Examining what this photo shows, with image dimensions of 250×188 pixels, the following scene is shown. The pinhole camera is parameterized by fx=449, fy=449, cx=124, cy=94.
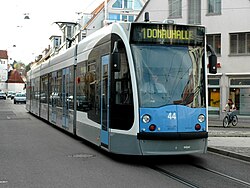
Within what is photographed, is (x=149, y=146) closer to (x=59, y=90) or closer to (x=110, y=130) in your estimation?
(x=110, y=130)

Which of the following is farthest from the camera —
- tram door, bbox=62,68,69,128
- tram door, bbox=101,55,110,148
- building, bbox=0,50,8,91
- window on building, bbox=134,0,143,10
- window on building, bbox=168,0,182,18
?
building, bbox=0,50,8,91

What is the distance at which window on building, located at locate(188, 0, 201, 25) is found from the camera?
107 feet

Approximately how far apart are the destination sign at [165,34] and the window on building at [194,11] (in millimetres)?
22254

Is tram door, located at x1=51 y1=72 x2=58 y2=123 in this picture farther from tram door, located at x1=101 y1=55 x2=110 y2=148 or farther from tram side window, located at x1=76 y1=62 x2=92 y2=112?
tram door, located at x1=101 y1=55 x2=110 y2=148

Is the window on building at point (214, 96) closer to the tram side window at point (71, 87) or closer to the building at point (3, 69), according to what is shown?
the tram side window at point (71, 87)

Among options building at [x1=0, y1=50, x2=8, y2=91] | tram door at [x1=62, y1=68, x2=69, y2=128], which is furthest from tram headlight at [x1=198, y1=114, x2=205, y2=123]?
building at [x1=0, y1=50, x2=8, y2=91]

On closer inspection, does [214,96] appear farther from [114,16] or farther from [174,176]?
[114,16]

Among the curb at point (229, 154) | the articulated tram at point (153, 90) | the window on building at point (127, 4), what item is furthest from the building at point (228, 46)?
the window on building at point (127, 4)

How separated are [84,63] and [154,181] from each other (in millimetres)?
6458

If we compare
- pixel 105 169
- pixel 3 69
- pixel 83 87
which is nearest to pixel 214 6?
pixel 83 87

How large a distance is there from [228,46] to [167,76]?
22.1 metres

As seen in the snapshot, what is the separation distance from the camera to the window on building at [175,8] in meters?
33.5

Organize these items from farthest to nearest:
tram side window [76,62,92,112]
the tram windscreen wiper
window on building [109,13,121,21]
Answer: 1. window on building [109,13,121,21]
2. tram side window [76,62,92,112]
3. the tram windscreen wiper

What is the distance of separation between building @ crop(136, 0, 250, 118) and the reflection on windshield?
20847mm
